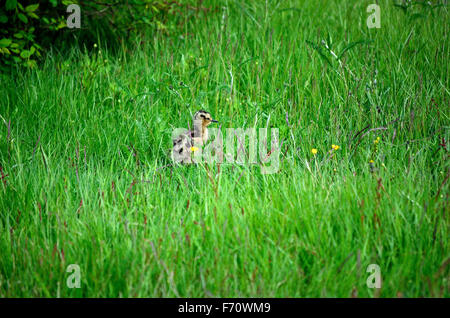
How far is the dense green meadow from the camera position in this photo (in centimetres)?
310

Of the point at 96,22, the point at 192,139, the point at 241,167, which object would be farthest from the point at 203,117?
the point at 96,22

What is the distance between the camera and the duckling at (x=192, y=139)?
14.4 ft

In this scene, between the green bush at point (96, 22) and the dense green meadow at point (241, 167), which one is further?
the green bush at point (96, 22)

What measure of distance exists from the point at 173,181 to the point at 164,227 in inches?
27.5

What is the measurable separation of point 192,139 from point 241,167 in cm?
58

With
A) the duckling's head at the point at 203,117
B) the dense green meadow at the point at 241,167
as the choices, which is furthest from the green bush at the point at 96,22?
the duckling's head at the point at 203,117

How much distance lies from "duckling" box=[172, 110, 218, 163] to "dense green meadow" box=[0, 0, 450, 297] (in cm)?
12

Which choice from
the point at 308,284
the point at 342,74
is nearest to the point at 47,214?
the point at 308,284

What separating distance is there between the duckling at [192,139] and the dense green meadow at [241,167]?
0.40 feet

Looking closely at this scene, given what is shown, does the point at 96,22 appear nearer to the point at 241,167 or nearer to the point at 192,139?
the point at 192,139

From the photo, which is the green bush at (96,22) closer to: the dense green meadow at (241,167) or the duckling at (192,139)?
the dense green meadow at (241,167)

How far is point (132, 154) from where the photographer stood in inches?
177

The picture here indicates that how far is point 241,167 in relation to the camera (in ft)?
14.4

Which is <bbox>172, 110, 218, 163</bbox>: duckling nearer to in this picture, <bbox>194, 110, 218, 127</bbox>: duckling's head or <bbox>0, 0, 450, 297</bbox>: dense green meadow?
<bbox>194, 110, 218, 127</bbox>: duckling's head
